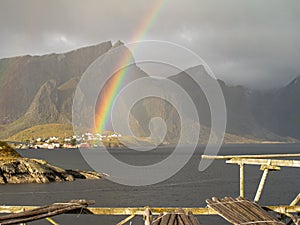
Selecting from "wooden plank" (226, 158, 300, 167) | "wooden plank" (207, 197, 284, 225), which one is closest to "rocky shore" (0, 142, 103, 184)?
"wooden plank" (226, 158, 300, 167)

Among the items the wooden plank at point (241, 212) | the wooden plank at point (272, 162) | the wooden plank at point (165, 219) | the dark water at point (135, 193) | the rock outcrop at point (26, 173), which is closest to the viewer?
the wooden plank at point (165, 219)

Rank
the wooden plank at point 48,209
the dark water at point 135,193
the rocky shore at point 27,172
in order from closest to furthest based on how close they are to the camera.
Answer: the wooden plank at point 48,209
the dark water at point 135,193
the rocky shore at point 27,172

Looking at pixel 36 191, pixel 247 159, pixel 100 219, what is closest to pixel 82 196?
pixel 36 191

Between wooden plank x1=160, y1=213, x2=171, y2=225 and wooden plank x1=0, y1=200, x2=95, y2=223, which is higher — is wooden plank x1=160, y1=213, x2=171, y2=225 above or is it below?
below

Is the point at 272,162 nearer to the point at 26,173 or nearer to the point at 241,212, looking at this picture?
the point at 241,212

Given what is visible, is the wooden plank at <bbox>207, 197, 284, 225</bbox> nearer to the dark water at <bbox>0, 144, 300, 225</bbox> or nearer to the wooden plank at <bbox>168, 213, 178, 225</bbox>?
the wooden plank at <bbox>168, 213, 178, 225</bbox>

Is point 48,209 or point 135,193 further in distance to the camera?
point 135,193

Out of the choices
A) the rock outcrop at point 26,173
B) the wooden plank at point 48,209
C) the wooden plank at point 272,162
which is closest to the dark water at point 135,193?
the rock outcrop at point 26,173

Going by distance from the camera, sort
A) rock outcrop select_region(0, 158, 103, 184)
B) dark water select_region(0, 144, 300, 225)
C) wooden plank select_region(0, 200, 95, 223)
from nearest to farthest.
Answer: wooden plank select_region(0, 200, 95, 223)
dark water select_region(0, 144, 300, 225)
rock outcrop select_region(0, 158, 103, 184)

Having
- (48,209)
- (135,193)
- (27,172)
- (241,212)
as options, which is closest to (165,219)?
(241,212)

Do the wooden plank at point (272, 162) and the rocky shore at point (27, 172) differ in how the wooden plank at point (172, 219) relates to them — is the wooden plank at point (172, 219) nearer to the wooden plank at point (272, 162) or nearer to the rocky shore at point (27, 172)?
the wooden plank at point (272, 162)

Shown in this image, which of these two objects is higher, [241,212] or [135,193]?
[135,193]

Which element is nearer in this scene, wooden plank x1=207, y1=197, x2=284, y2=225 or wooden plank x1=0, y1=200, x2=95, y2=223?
wooden plank x1=0, y1=200, x2=95, y2=223

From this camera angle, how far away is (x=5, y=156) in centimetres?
13088
